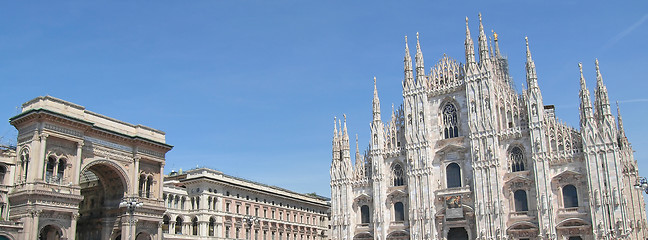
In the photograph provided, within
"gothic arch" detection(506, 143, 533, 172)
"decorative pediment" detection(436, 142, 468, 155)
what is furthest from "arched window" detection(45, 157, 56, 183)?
"gothic arch" detection(506, 143, 533, 172)

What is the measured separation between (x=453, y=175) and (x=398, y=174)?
5.70m

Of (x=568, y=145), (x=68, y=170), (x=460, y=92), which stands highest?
(x=460, y=92)

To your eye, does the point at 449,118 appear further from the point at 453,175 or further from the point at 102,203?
the point at 102,203

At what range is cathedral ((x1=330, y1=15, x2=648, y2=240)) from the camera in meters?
49.1

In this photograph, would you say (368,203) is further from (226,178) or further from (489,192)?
(226,178)

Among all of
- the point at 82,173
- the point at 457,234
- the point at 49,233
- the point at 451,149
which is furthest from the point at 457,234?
the point at 49,233

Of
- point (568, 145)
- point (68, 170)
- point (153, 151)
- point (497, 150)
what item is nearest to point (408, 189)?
point (497, 150)

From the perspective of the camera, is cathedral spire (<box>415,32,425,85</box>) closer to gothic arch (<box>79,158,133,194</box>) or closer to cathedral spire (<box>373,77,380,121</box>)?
cathedral spire (<box>373,77,380,121</box>)

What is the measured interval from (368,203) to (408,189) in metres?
4.87

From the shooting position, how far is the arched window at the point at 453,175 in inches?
2215

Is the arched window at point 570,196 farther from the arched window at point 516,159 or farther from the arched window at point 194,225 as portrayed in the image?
the arched window at point 194,225

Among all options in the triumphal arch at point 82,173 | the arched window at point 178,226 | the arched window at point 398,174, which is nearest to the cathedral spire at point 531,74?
the arched window at point 398,174

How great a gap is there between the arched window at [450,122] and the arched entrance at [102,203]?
29812 millimetres

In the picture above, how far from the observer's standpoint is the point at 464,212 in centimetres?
5456
